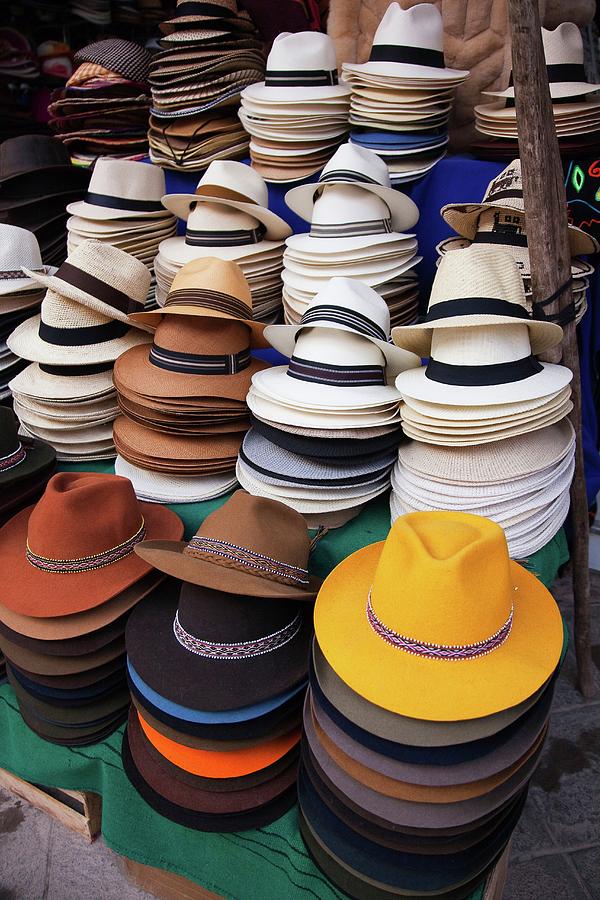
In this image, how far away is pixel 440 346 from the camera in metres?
1.69

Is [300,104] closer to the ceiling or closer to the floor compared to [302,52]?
closer to the floor

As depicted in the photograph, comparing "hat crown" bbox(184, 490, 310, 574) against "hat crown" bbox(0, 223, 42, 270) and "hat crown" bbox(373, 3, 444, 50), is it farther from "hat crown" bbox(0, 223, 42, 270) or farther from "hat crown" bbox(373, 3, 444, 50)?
"hat crown" bbox(373, 3, 444, 50)

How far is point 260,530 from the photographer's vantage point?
4.64ft

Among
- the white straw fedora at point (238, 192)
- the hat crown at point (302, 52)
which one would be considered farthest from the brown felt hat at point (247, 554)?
the hat crown at point (302, 52)

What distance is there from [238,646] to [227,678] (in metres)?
0.07

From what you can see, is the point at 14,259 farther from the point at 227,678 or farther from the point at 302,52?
the point at 227,678

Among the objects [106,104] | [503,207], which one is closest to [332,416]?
[503,207]

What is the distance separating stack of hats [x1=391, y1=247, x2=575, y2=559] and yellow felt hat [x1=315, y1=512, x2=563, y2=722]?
40cm

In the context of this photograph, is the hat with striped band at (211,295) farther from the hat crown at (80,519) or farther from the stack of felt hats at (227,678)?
the stack of felt hats at (227,678)

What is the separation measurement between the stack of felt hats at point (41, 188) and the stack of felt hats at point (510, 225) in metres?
2.21

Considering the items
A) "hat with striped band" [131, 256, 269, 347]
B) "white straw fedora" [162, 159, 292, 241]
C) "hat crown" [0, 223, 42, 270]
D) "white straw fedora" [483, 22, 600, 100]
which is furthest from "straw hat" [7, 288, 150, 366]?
"white straw fedora" [483, 22, 600, 100]

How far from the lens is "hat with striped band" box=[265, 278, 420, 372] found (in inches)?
69.0

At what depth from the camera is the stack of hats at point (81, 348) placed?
2.24m

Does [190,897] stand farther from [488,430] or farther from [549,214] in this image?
[549,214]
